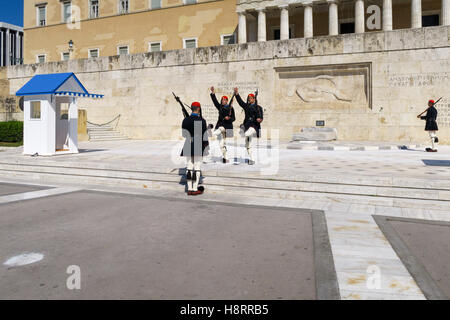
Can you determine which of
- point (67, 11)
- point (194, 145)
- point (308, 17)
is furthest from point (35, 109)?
point (67, 11)

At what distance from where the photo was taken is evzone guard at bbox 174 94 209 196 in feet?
23.9

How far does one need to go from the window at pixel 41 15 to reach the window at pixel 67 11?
2.98 meters

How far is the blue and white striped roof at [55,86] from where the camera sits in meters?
12.0

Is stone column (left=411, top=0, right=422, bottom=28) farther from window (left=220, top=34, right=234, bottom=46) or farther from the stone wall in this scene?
window (left=220, top=34, right=234, bottom=46)

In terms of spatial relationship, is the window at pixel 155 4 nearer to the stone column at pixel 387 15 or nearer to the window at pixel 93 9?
the window at pixel 93 9

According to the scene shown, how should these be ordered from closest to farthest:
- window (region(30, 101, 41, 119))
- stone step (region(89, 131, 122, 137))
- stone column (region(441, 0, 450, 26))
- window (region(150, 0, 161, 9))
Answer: window (region(30, 101, 41, 119)) → stone step (region(89, 131, 122, 137)) → stone column (region(441, 0, 450, 26)) → window (region(150, 0, 161, 9))

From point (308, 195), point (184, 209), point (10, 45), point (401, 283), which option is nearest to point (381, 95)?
point (308, 195)

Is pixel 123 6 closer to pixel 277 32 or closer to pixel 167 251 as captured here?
pixel 277 32

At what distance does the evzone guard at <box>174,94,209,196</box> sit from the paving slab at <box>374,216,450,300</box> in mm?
3634

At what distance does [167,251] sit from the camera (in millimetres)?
4102

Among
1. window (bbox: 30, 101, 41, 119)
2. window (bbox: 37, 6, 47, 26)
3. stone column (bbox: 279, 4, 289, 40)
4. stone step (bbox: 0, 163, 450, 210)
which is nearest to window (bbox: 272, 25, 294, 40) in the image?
stone column (bbox: 279, 4, 289, 40)

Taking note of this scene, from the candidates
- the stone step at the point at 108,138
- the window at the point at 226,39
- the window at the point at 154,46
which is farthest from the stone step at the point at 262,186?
the window at the point at 154,46
